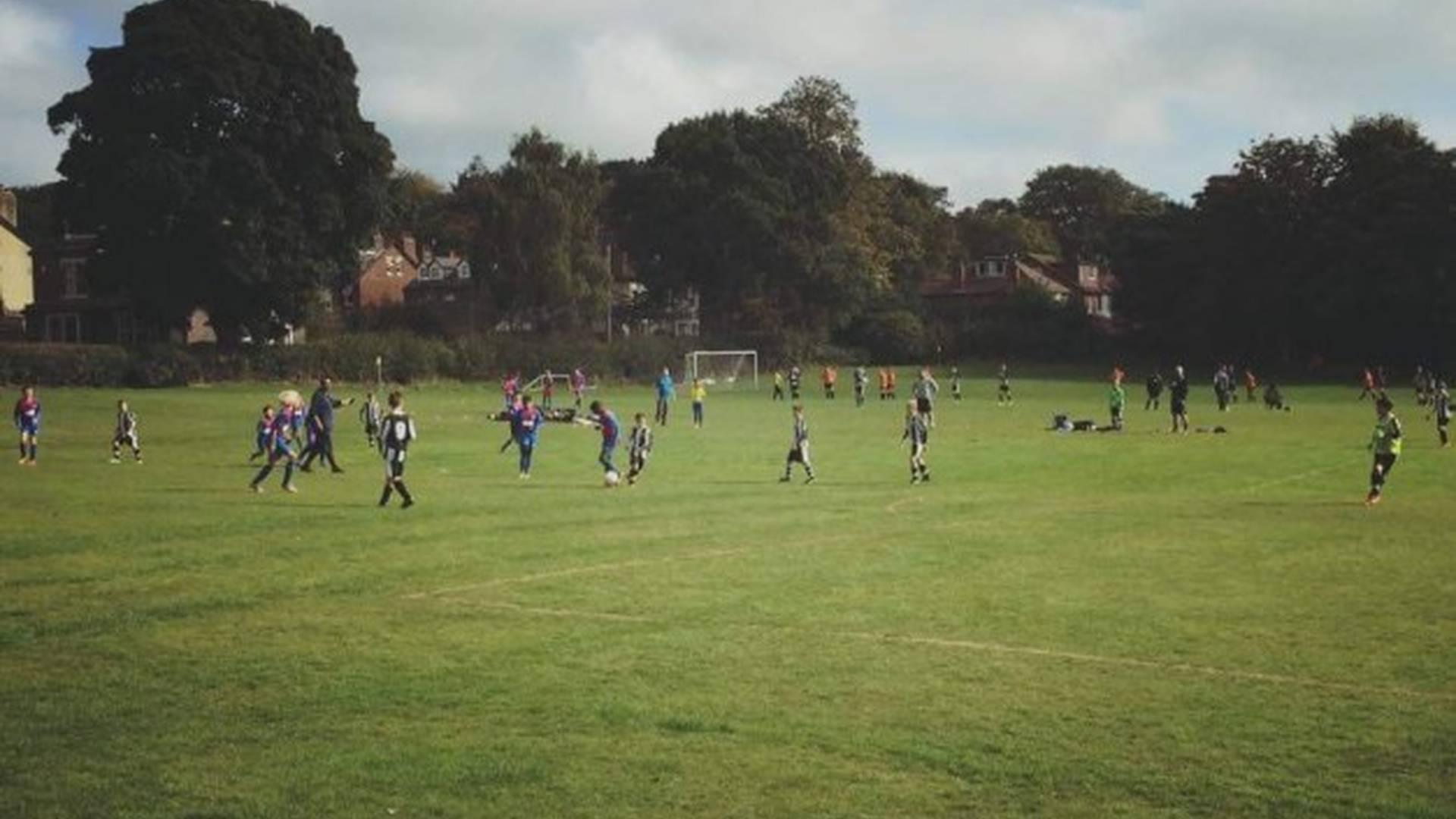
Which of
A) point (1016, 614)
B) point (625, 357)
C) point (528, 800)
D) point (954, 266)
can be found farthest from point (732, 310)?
point (528, 800)

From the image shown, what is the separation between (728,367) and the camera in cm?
9719

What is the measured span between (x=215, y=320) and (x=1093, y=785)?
69.5 metres

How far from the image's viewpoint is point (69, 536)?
2223 centimetres

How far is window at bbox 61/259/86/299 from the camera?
3634 inches

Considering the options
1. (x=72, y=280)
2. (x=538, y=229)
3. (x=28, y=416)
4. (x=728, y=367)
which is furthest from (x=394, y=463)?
(x=72, y=280)

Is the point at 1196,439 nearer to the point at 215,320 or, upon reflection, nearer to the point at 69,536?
the point at 69,536

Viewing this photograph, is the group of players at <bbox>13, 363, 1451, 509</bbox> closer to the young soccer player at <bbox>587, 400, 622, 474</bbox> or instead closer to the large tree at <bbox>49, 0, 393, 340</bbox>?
the young soccer player at <bbox>587, 400, 622, 474</bbox>

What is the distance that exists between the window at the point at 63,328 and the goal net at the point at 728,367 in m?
38.3

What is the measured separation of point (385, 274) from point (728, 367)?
3913 cm

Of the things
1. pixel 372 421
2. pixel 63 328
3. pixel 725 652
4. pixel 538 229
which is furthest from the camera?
pixel 63 328

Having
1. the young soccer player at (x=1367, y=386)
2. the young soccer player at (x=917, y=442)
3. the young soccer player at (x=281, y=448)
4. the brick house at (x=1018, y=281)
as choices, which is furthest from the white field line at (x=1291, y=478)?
the brick house at (x=1018, y=281)

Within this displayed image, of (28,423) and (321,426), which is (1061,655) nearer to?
(321,426)

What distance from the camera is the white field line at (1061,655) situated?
12.7m

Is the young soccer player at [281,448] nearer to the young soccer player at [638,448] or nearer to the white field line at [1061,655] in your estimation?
the young soccer player at [638,448]
